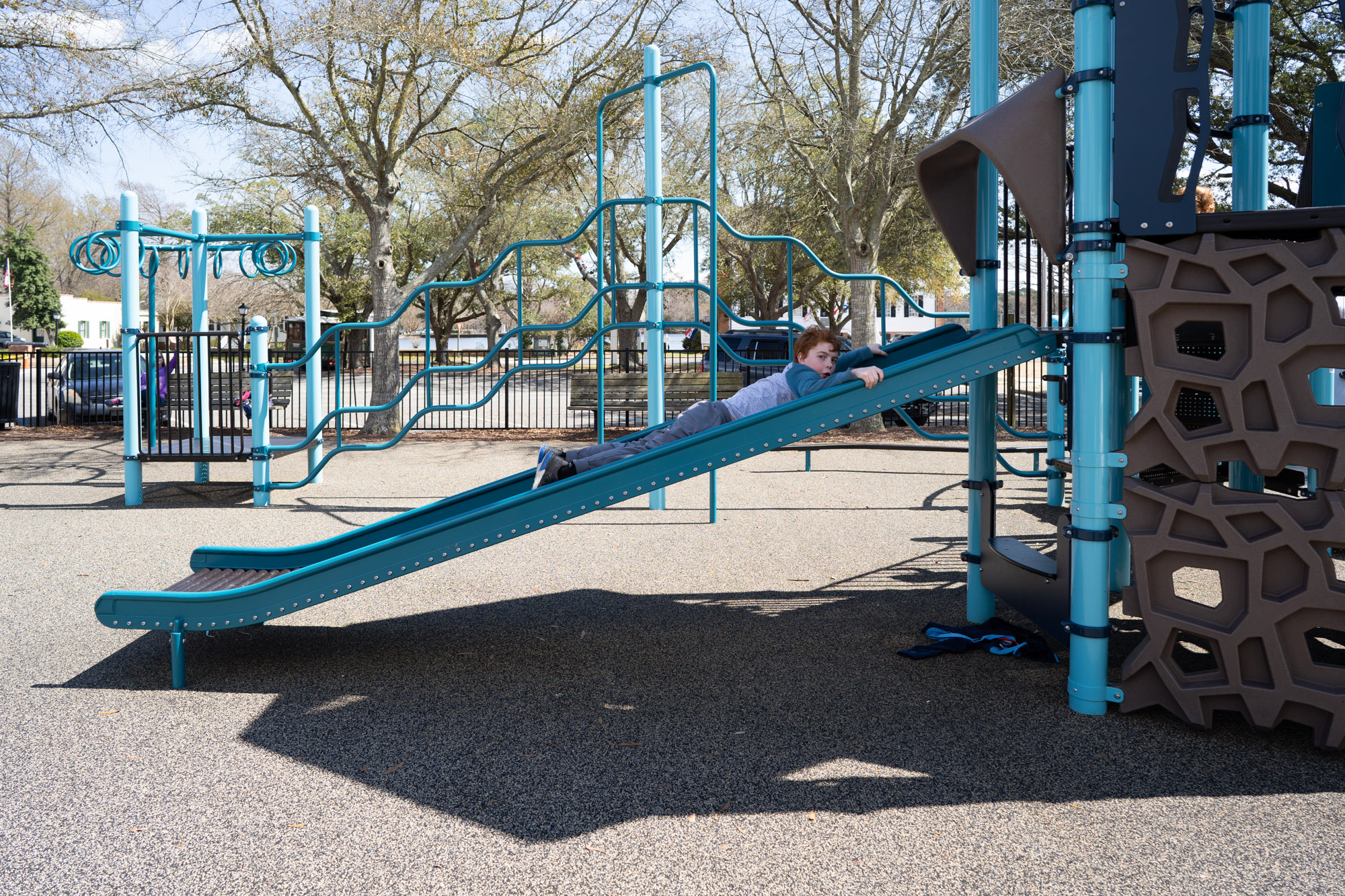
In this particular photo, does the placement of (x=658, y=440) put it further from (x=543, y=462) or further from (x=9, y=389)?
(x=9, y=389)

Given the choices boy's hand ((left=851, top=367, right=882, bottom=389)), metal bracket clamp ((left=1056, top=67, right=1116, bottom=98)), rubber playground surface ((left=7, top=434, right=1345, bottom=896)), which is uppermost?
metal bracket clamp ((left=1056, top=67, right=1116, bottom=98))

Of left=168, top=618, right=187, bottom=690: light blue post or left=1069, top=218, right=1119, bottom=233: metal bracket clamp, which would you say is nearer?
left=1069, top=218, right=1119, bottom=233: metal bracket clamp

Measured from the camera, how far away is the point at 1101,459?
3.67 meters

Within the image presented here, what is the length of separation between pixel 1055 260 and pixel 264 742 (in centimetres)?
334

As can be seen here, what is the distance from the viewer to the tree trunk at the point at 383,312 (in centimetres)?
1476

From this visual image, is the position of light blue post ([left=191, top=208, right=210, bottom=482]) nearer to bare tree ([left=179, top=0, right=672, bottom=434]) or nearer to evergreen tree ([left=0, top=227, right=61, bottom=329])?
bare tree ([left=179, top=0, right=672, bottom=434])

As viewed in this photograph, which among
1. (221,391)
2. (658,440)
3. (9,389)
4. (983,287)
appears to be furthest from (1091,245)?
Answer: (9,389)

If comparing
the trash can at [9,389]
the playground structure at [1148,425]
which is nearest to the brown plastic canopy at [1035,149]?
the playground structure at [1148,425]

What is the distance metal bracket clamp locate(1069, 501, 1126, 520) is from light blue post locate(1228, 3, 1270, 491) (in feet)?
4.53

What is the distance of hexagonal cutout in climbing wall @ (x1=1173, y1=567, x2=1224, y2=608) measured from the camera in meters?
5.35

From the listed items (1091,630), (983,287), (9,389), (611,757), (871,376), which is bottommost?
(611,757)

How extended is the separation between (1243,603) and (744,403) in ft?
8.09

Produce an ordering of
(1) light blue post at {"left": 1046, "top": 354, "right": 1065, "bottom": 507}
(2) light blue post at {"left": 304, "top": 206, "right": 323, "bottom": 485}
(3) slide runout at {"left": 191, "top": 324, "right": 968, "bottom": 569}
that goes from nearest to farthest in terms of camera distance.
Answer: (3) slide runout at {"left": 191, "top": 324, "right": 968, "bottom": 569} < (1) light blue post at {"left": 1046, "top": 354, "right": 1065, "bottom": 507} < (2) light blue post at {"left": 304, "top": 206, "right": 323, "bottom": 485}

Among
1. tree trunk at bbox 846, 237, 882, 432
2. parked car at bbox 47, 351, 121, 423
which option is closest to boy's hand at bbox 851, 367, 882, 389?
tree trunk at bbox 846, 237, 882, 432
